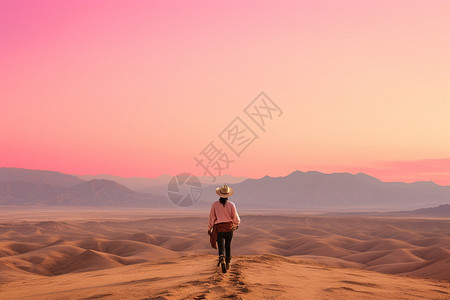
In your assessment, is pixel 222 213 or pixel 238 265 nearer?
pixel 222 213

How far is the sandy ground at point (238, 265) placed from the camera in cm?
948

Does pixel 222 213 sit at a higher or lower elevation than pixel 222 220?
higher

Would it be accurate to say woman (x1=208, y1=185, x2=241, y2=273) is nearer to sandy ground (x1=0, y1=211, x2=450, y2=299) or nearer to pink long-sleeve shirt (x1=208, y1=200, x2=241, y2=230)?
pink long-sleeve shirt (x1=208, y1=200, x2=241, y2=230)

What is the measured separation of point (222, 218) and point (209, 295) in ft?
10.4

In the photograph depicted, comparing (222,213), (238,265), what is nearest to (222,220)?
(222,213)

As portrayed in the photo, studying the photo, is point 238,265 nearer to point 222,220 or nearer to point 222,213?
point 222,220

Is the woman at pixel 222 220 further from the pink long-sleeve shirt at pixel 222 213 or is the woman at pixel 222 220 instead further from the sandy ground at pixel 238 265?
the sandy ground at pixel 238 265

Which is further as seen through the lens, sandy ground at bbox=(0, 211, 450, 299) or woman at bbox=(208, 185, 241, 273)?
woman at bbox=(208, 185, 241, 273)

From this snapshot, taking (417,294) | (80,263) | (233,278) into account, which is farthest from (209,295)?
(80,263)

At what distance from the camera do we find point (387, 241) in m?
69.4

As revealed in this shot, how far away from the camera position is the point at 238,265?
1283 cm

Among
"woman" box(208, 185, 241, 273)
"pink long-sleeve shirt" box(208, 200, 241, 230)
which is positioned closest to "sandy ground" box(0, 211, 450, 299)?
"woman" box(208, 185, 241, 273)

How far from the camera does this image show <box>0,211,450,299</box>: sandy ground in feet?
31.1

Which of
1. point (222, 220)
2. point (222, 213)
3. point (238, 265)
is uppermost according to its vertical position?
point (222, 213)
